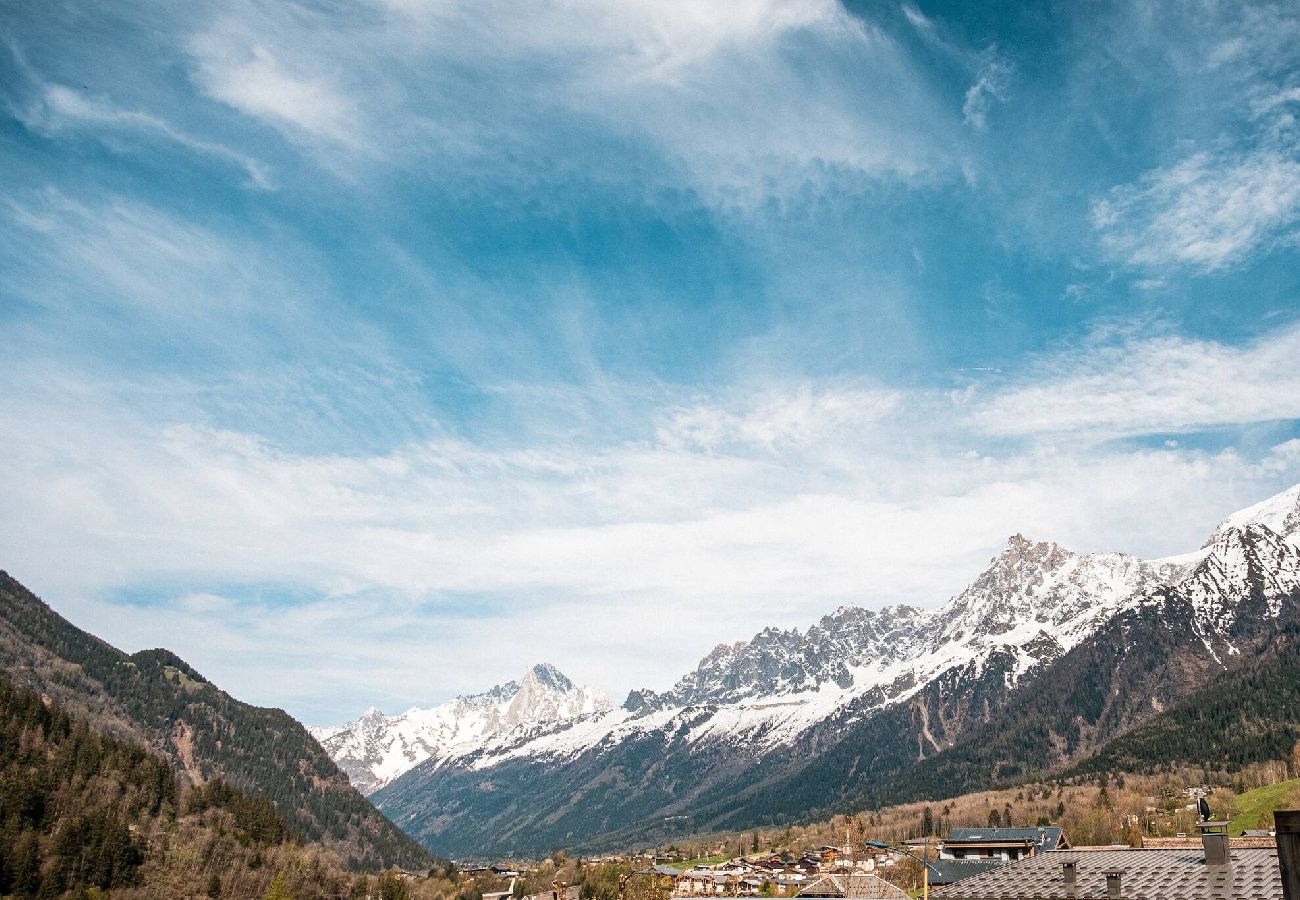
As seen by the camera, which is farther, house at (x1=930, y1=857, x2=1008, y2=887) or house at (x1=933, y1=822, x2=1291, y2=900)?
house at (x1=930, y1=857, x2=1008, y2=887)

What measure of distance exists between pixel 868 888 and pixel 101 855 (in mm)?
164607

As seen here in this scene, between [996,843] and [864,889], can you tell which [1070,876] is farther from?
[996,843]

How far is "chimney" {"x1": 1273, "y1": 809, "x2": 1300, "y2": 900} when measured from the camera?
14.1 metres

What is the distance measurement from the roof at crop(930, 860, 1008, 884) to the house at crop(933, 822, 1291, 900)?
99827 millimetres

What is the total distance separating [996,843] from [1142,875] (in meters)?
134

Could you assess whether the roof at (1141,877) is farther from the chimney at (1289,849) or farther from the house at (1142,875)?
the chimney at (1289,849)

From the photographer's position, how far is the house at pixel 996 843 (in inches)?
6580

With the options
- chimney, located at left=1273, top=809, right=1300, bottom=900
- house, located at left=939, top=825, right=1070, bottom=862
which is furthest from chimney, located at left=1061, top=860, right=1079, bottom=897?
house, located at left=939, top=825, right=1070, bottom=862

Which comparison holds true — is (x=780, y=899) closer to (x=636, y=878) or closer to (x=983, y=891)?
(x=983, y=891)

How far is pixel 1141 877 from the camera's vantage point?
160 ft

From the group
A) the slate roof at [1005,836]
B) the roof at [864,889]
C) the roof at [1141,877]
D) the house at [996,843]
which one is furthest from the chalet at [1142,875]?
the slate roof at [1005,836]

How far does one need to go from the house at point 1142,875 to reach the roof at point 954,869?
99827mm

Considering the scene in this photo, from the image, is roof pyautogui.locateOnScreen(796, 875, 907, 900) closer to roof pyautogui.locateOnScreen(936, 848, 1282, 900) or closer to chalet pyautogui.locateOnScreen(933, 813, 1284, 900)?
roof pyautogui.locateOnScreen(936, 848, 1282, 900)

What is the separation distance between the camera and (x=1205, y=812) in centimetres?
5081
